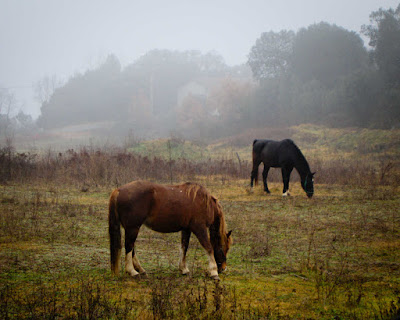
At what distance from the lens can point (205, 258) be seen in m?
6.79

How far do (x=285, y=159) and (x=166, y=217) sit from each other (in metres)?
10.3

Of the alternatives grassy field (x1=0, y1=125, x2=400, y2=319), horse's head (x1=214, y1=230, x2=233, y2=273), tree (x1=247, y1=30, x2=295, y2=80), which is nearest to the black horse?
grassy field (x1=0, y1=125, x2=400, y2=319)

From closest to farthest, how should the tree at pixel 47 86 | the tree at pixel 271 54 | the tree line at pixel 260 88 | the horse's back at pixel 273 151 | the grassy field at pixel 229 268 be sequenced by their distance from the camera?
1. the grassy field at pixel 229 268
2. the horse's back at pixel 273 151
3. the tree line at pixel 260 88
4. the tree at pixel 271 54
5. the tree at pixel 47 86

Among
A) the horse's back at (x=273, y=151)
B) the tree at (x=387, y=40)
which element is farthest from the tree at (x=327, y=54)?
the horse's back at (x=273, y=151)

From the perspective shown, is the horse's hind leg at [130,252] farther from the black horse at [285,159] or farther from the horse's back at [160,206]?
the black horse at [285,159]

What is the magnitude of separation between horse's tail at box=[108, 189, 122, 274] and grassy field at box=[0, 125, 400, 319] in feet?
0.73

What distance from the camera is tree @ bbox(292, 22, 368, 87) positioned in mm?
48000

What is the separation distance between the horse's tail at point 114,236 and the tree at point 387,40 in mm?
38626

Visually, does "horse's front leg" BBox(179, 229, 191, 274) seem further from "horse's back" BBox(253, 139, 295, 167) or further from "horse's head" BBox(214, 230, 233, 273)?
"horse's back" BBox(253, 139, 295, 167)

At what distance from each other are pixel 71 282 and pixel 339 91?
4383 centimetres

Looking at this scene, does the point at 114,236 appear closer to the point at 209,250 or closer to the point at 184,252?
the point at 184,252

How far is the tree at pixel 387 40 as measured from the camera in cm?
3723

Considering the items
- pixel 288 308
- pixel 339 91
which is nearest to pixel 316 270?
pixel 288 308

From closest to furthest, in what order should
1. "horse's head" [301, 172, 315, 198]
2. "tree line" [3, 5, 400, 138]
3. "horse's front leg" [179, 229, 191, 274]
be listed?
"horse's front leg" [179, 229, 191, 274] → "horse's head" [301, 172, 315, 198] → "tree line" [3, 5, 400, 138]
